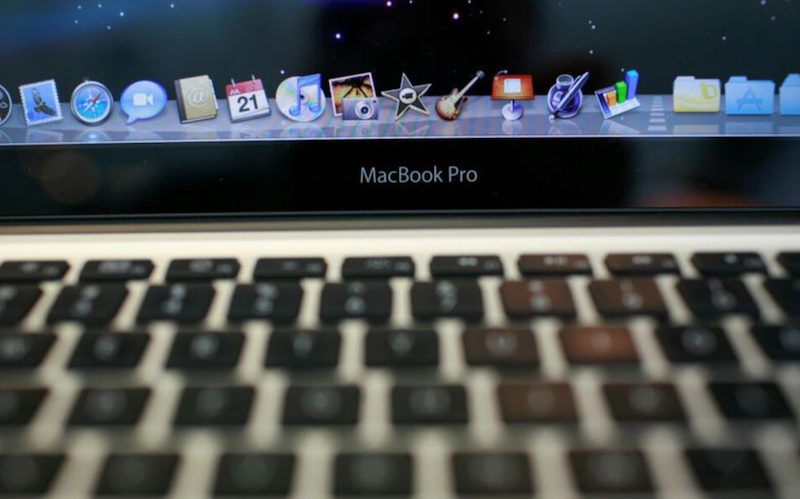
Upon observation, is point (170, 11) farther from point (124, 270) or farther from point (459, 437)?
point (459, 437)

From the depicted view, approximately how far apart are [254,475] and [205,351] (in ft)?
0.24

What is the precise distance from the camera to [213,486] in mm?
231

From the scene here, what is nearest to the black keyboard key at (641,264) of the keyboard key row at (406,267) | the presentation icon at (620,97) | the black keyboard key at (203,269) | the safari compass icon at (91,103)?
the keyboard key row at (406,267)

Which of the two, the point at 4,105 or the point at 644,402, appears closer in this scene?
the point at 644,402

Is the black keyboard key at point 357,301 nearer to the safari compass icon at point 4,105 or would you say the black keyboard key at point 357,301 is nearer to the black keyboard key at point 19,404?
the black keyboard key at point 19,404

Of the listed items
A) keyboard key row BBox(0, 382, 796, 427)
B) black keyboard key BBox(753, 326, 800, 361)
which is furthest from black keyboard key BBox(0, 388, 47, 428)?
black keyboard key BBox(753, 326, 800, 361)

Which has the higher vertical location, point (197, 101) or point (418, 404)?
point (197, 101)

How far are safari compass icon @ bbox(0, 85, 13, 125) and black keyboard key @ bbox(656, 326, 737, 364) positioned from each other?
16.0 inches

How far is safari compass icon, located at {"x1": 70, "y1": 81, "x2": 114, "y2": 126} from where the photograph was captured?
393 millimetres

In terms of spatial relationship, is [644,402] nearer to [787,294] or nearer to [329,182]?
[787,294]

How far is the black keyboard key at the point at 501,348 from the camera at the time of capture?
0.89 ft

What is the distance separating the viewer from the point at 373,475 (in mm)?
229

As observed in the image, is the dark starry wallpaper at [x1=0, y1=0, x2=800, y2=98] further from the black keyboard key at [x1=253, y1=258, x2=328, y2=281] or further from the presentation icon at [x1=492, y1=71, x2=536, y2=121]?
the black keyboard key at [x1=253, y1=258, x2=328, y2=281]

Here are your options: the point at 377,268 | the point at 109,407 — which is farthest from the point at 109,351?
the point at 377,268
